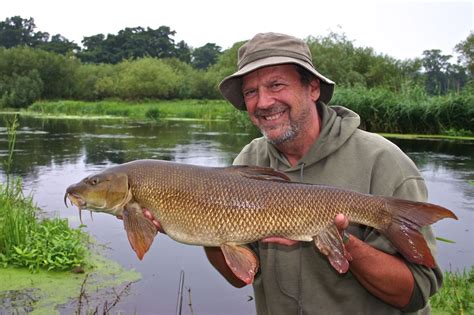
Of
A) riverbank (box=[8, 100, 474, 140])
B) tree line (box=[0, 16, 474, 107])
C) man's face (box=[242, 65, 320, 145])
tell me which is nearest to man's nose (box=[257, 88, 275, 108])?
man's face (box=[242, 65, 320, 145])

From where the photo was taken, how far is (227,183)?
259 cm

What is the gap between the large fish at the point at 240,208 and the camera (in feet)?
7.72

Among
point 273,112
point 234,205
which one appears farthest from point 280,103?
point 234,205

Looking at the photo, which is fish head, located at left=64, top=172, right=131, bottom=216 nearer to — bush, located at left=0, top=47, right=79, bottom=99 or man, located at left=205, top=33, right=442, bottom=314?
man, located at left=205, top=33, right=442, bottom=314

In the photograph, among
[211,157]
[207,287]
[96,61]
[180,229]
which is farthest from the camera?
[96,61]

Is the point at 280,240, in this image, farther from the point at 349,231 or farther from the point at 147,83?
the point at 147,83

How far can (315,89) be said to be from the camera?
2.96m

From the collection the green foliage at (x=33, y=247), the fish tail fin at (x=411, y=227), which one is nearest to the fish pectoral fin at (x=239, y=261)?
the fish tail fin at (x=411, y=227)

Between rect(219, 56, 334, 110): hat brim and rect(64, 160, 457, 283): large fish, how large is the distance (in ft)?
1.78

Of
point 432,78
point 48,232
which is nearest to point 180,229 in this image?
point 48,232

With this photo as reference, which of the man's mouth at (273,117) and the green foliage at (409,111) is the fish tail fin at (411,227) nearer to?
the man's mouth at (273,117)

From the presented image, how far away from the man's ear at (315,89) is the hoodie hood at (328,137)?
0.27ft

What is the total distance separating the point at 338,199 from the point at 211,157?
11084 millimetres

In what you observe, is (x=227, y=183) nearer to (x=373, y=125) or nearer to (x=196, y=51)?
(x=373, y=125)
